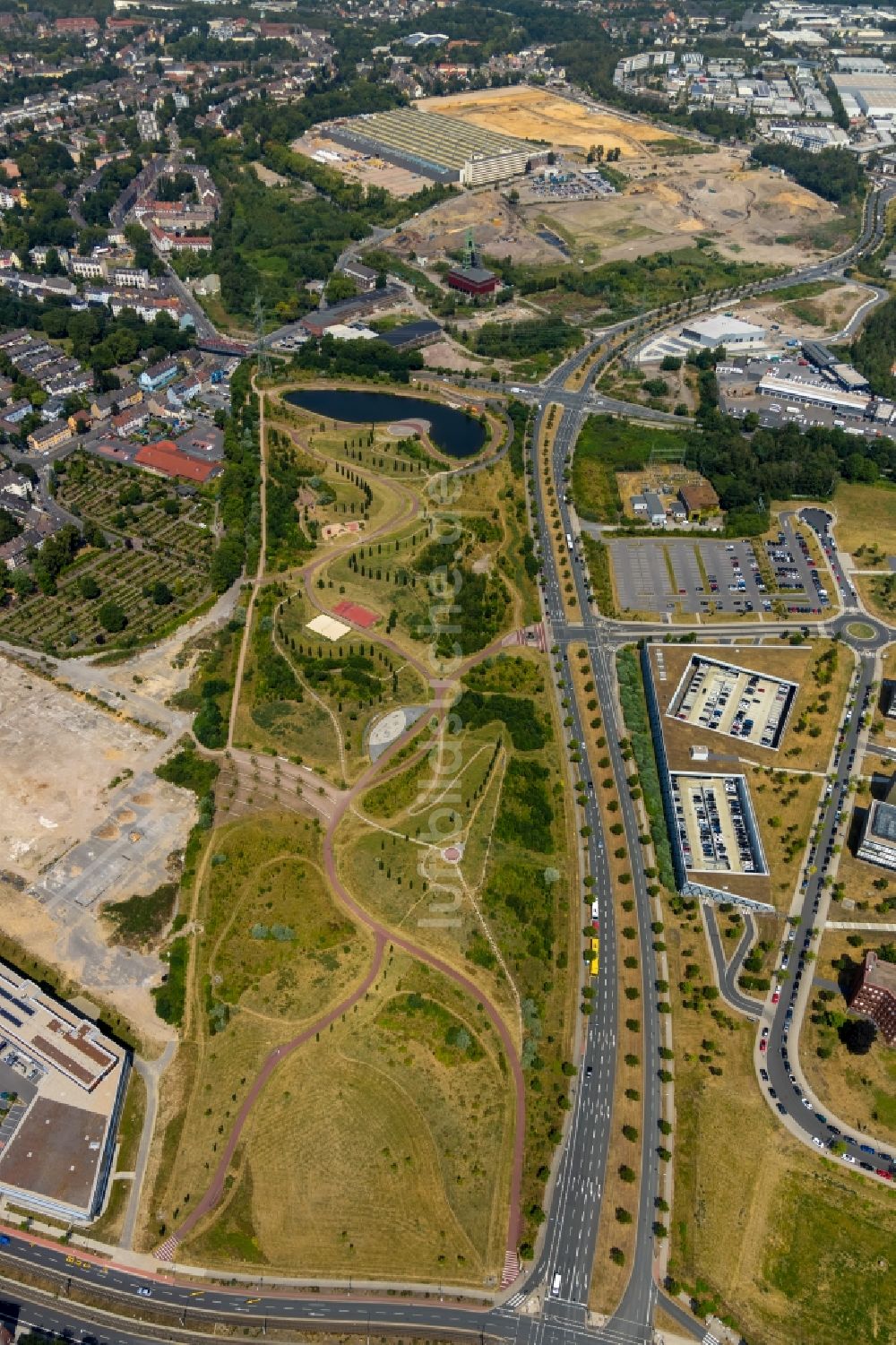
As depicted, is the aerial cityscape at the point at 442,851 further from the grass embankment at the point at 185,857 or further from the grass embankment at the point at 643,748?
the grass embankment at the point at 643,748

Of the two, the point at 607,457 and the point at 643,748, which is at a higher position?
the point at 607,457

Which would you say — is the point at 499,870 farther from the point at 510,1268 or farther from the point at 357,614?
the point at 357,614

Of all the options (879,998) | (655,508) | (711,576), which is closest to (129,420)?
(655,508)

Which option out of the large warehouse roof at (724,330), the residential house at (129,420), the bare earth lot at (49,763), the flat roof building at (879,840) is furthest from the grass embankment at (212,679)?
the large warehouse roof at (724,330)

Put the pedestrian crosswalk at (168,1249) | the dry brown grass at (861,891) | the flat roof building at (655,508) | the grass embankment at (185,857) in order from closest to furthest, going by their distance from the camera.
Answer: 1. the pedestrian crosswalk at (168,1249)
2. the grass embankment at (185,857)
3. the dry brown grass at (861,891)
4. the flat roof building at (655,508)

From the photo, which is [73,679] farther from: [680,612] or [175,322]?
[175,322]

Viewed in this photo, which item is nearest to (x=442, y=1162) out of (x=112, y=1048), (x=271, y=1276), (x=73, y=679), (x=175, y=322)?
(x=271, y=1276)

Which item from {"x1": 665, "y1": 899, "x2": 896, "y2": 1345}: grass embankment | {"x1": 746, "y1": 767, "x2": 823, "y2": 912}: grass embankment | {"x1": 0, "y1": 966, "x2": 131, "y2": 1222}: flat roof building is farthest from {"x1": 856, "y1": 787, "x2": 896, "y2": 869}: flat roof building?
{"x1": 0, "y1": 966, "x2": 131, "y2": 1222}: flat roof building
